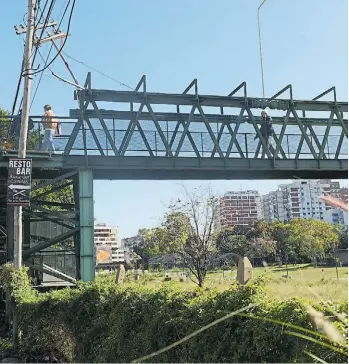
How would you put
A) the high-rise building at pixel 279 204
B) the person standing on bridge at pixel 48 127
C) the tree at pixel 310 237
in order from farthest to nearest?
the tree at pixel 310 237 → the person standing on bridge at pixel 48 127 → the high-rise building at pixel 279 204

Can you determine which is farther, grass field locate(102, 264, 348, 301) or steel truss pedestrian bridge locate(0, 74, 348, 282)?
steel truss pedestrian bridge locate(0, 74, 348, 282)

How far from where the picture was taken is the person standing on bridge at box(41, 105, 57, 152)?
17438 millimetres

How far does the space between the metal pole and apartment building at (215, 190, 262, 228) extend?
22490mm

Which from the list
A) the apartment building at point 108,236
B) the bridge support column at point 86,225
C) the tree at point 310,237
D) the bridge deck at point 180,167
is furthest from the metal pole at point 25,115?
the apartment building at point 108,236

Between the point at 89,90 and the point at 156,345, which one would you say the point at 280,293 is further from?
the point at 89,90

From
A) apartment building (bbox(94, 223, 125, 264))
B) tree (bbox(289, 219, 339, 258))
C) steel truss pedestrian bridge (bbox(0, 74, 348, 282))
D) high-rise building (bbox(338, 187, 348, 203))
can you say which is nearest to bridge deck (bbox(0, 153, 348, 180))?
steel truss pedestrian bridge (bbox(0, 74, 348, 282))

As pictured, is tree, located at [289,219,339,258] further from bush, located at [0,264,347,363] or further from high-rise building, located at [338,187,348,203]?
high-rise building, located at [338,187,348,203]

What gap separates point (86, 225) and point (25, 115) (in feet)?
16.9

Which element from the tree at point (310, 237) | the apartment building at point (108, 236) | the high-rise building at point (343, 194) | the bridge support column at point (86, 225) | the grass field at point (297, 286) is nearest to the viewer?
the high-rise building at point (343, 194)

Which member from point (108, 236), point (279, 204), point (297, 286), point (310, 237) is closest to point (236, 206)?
point (310, 237)

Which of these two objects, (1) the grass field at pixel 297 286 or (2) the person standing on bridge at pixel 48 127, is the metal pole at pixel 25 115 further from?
(1) the grass field at pixel 297 286

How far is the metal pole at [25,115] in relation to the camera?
13.1 m

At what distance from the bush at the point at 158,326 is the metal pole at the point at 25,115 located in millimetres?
2166

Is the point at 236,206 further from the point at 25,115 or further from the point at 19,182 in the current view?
the point at 19,182
